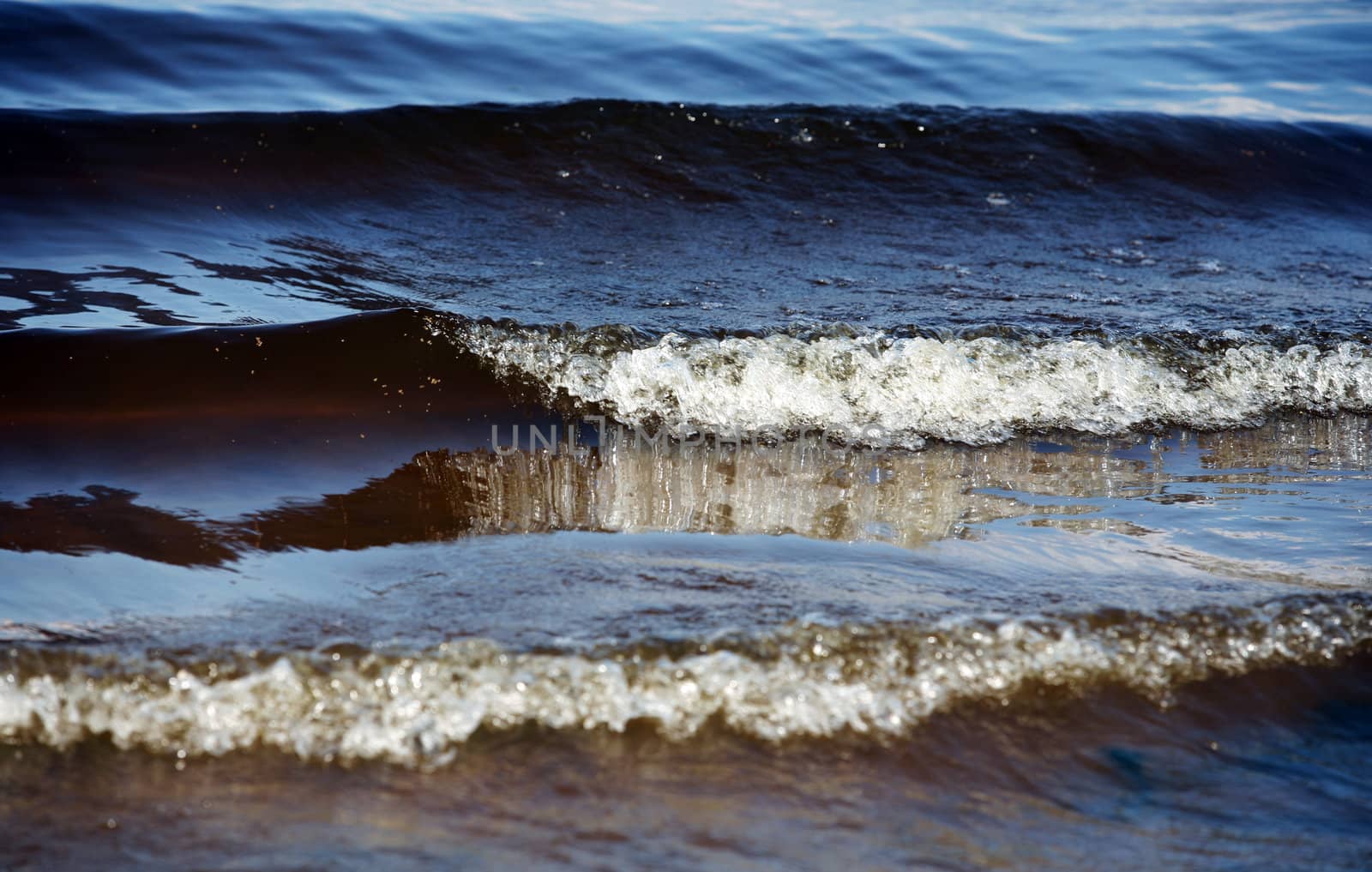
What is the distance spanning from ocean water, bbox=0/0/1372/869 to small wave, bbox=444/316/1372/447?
0.7 inches

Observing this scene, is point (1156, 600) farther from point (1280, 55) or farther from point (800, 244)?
point (1280, 55)

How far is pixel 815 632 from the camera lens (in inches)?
81.3

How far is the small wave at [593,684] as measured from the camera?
1.83 metres

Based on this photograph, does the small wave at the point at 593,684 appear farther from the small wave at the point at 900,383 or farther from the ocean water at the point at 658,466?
the small wave at the point at 900,383

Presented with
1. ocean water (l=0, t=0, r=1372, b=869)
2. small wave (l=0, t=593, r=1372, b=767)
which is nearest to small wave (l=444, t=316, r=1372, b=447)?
ocean water (l=0, t=0, r=1372, b=869)

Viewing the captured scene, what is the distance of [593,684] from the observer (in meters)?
1.94

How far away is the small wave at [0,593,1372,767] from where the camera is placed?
6.01 feet

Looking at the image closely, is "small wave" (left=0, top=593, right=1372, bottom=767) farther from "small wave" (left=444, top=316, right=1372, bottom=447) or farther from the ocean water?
"small wave" (left=444, top=316, right=1372, bottom=447)

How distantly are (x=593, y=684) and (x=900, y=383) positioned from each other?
6.43ft

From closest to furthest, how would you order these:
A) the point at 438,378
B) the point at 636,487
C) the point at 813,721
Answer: the point at 813,721
the point at 636,487
the point at 438,378

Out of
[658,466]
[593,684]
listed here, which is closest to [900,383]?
[658,466]

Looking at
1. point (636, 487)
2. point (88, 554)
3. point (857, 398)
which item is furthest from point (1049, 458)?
point (88, 554)

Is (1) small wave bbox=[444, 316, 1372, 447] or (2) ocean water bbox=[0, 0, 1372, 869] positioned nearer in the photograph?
(2) ocean water bbox=[0, 0, 1372, 869]

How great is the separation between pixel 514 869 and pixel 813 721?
1.89ft
